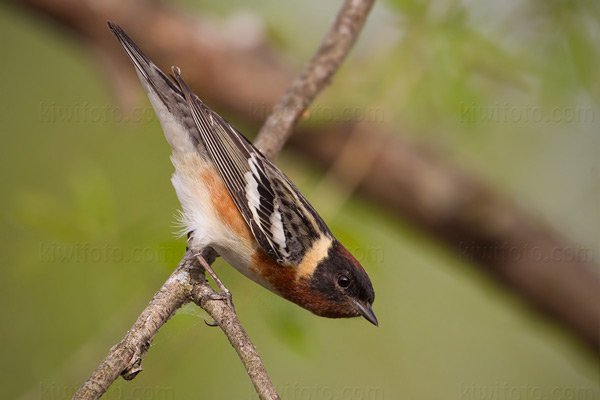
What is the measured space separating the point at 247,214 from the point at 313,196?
27.1 inches

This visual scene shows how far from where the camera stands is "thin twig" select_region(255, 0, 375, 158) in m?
3.60

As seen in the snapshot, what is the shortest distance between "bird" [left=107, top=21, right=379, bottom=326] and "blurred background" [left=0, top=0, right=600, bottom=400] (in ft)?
0.67

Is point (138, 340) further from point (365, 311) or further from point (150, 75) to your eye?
point (150, 75)

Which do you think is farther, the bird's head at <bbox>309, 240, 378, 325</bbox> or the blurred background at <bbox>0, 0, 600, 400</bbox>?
the blurred background at <bbox>0, 0, 600, 400</bbox>

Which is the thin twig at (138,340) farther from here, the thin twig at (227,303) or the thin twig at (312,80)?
the thin twig at (312,80)

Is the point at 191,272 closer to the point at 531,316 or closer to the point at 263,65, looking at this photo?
the point at 263,65

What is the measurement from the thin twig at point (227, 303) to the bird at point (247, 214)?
175mm

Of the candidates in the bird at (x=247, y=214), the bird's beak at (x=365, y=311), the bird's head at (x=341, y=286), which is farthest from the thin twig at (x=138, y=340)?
the bird's beak at (x=365, y=311)

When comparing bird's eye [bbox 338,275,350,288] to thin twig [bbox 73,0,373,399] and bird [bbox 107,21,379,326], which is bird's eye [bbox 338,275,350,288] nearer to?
bird [bbox 107,21,379,326]

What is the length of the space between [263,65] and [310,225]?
8.30ft

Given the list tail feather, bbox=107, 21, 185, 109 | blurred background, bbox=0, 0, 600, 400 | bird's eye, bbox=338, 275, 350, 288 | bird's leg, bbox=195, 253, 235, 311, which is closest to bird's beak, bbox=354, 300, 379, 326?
bird's eye, bbox=338, 275, 350, 288

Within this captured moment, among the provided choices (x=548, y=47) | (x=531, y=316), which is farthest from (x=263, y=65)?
(x=531, y=316)

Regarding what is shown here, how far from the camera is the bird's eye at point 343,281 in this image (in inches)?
134

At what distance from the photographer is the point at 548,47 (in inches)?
175
